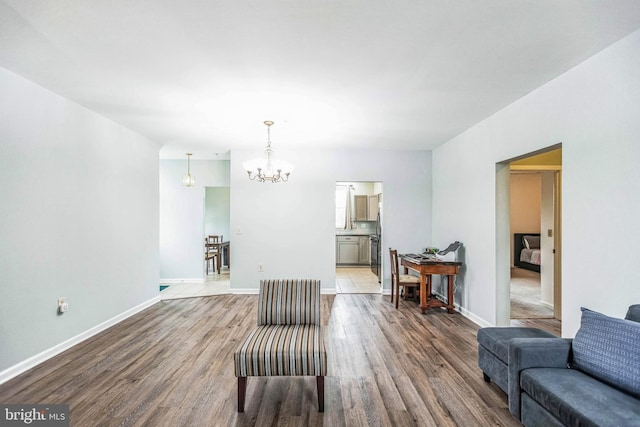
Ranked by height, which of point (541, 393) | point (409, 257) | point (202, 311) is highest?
point (409, 257)

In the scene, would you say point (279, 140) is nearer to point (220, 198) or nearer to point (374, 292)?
point (374, 292)

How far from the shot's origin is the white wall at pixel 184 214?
6773mm

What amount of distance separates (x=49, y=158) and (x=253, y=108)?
2.14 meters

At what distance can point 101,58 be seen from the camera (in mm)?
2521

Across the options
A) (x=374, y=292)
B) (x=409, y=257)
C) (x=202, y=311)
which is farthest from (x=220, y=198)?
(x=409, y=257)

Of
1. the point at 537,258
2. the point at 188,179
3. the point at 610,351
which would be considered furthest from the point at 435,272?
the point at 188,179

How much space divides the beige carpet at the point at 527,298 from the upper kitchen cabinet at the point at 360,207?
3990mm

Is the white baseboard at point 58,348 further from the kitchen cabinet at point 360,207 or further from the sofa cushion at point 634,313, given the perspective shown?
the kitchen cabinet at point 360,207

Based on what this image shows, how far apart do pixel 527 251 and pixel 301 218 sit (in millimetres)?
6158

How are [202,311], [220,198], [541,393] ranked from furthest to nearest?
[220,198] → [202,311] → [541,393]

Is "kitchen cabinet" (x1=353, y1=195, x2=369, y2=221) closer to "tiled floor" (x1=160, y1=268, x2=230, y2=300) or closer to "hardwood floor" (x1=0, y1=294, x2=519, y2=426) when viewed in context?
"tiled floor" (x1=160, y1=268, x2=230, y2=300)

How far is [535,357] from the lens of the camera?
81.7 inches

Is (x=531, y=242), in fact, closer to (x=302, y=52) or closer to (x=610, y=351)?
(x=610, y=351)

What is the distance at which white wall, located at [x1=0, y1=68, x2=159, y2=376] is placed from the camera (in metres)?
2.80
